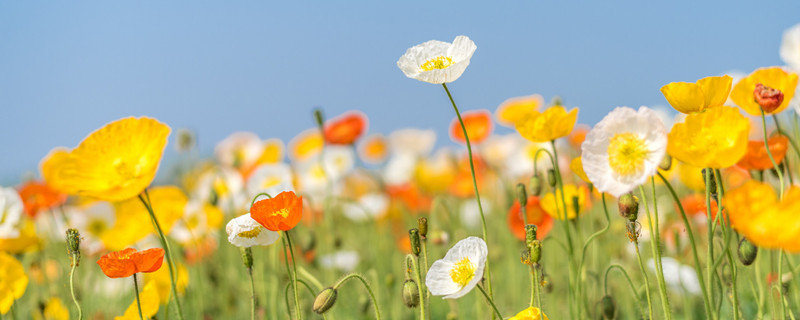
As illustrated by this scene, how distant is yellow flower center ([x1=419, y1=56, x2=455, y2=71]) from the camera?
1.16m

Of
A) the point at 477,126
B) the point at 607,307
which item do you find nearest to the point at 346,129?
the point at 477,126

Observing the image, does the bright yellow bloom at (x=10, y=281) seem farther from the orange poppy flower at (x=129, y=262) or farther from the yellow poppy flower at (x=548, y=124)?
the yellow poppy flower at (x=548, y=124)

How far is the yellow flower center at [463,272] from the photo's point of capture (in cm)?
107

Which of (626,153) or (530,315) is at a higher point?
(626,153)

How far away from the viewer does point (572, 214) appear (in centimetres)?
149

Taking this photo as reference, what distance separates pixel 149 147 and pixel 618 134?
911 mm

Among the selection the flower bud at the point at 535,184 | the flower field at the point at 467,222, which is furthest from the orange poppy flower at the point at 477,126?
the flower bud at the point at 535,184

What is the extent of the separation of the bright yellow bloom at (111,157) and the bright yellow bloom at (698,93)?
93 centimetres

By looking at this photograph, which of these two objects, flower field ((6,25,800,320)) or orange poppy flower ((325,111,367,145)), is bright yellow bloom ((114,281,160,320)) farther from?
orange poppy flower ((325,111,367,145))

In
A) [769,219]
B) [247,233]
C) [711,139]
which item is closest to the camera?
[769,219]

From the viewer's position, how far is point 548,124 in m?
1.25

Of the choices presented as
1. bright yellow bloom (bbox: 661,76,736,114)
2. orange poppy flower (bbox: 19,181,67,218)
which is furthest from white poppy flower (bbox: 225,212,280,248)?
orange poppy flower (bbox: 19,181,67,218)

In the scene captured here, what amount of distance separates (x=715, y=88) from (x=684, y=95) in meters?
0.06

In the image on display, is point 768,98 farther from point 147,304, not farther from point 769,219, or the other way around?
point 147,304
